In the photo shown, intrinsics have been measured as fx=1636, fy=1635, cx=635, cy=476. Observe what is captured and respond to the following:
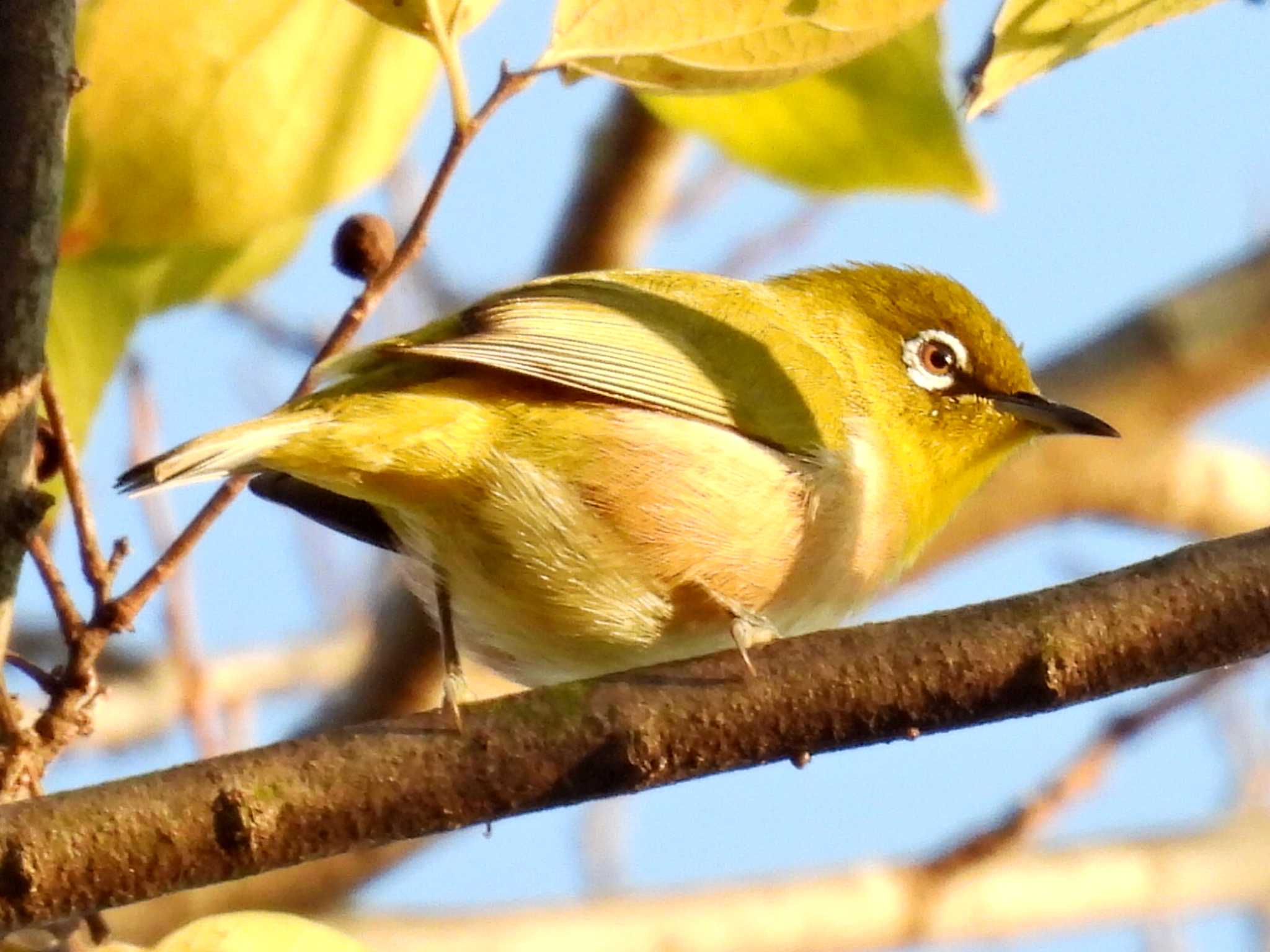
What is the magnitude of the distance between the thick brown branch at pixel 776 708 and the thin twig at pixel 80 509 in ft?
1.24

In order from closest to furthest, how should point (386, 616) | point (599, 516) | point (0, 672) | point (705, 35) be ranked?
point (0, 672) → point (705, 35) → point (599, 516) → point (386, 616)

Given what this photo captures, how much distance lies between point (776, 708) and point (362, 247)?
108 cm

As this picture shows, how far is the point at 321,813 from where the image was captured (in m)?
2.00

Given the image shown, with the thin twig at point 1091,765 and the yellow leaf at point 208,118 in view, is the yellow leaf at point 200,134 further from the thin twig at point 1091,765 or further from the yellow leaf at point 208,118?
the thin twig at point 1091,765

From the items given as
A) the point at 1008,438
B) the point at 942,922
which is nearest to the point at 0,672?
the point at 1008,438

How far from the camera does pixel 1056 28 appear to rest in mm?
2277

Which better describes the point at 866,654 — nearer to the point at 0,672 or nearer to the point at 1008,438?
the point at 0,672

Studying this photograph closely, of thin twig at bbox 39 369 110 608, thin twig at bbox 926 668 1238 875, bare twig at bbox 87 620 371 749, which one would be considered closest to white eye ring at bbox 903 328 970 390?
thin twig at bbox 926 668 1238 875

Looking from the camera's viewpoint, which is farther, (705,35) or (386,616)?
(386,616)

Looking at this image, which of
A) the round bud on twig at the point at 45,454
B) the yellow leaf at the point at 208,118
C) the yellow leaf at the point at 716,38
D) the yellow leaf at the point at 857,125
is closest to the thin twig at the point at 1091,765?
the yellow leaf at the point at 857,125

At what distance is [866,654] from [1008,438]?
1.95 metres

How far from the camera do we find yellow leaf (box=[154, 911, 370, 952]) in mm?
1982

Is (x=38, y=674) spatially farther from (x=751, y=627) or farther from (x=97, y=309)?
(x=751, y=627)

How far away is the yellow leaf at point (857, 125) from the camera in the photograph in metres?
3.03
